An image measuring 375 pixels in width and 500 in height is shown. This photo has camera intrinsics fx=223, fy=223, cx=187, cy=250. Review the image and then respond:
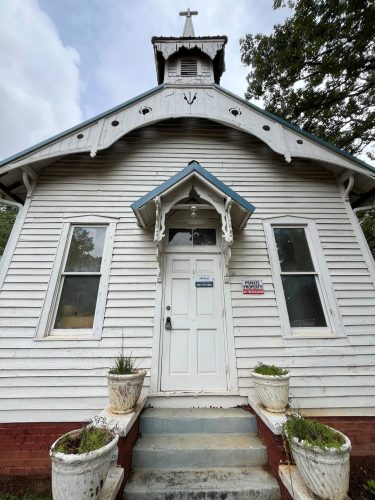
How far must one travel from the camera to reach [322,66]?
6867 millimetres

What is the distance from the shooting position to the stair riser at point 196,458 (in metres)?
2.46

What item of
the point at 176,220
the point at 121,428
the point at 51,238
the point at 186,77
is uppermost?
the point at 186,77

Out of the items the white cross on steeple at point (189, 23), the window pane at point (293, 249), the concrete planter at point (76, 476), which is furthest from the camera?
the white cross on steeple at point (189, 23)

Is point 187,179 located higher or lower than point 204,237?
higher

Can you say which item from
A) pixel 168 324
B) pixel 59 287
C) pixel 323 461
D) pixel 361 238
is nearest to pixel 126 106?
pixel 59 287

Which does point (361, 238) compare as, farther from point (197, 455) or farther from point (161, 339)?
point (197, 455)

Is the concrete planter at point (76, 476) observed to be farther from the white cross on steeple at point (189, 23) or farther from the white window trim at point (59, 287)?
the white cross on steeple at point (189, 23)

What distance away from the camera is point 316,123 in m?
8.60

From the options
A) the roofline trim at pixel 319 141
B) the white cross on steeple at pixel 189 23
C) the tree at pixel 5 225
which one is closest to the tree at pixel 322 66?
the white cross on steeple at pixel 189 23

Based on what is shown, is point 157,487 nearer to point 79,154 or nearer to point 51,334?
point 51,334

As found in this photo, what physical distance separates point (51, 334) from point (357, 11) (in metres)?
10.5

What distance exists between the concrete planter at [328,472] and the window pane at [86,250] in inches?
139

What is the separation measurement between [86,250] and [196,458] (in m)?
3.38

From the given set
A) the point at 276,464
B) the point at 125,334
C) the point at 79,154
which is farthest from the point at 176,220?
the point at 276,464
